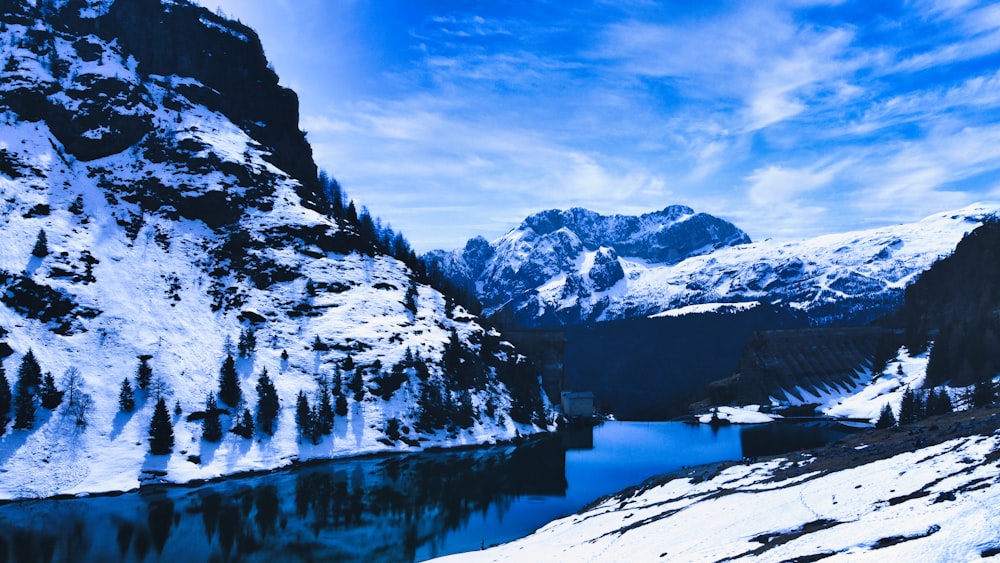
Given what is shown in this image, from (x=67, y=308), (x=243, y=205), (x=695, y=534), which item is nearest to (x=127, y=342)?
(x=67, y=308)

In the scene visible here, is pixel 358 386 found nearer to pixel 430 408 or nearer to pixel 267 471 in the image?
pixel 430 408

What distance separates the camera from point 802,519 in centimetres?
3388

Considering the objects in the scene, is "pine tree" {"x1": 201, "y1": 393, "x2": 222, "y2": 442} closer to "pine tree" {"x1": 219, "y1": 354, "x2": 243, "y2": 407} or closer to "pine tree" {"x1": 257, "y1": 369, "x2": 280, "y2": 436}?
"pine tree" {"x1": 219, "y1": 354, "x2": 243, "y2": 407}

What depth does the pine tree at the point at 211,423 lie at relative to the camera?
103 m

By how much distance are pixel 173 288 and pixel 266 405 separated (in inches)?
1554

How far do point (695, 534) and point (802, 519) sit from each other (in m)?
6.11

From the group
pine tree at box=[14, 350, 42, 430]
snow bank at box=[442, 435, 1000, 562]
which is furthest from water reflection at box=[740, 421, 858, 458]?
pine tree at box=[14, 350, 42, 430]

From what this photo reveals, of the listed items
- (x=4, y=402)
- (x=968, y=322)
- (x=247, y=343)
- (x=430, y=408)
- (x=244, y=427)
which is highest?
(x=247, y=343)

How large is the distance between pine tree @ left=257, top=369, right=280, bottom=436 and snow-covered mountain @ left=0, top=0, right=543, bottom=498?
4.42ft

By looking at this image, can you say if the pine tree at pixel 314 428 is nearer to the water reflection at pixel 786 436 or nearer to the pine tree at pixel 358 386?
the pine tree at pixel 358 386

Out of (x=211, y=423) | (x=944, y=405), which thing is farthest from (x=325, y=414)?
(x=944, y=405)

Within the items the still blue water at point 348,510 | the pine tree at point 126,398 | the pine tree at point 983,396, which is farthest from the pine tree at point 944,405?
the pine tree at point 126,398

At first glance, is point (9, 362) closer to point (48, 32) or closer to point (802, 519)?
point (802, 519)

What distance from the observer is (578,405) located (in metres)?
172
